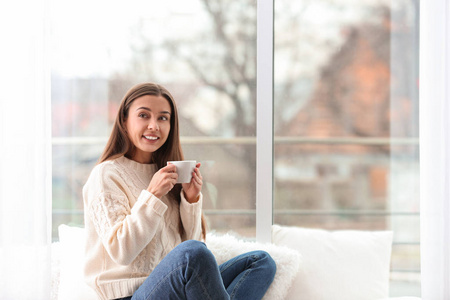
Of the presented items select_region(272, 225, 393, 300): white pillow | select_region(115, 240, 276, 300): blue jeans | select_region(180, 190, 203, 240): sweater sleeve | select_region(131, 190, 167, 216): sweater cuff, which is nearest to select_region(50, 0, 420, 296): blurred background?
select_region(272, 225, 393, 300): white pillow

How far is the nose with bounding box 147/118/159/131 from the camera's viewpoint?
1749 mm

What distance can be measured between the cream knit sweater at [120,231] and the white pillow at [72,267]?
26cm

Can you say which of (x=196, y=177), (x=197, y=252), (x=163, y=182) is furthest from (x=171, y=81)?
(x=197, y=252)

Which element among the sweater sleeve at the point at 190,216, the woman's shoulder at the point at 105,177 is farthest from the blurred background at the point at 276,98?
the woman's shoulder at the point at 105,177

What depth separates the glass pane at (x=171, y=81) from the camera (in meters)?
2.25

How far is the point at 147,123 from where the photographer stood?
1.77 m

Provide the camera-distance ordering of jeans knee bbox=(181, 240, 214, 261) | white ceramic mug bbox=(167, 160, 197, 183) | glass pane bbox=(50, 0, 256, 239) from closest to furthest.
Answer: jeans knee bbox=(181, 240, 214, 261)
white ceramic mug bbox=(167, 160, 197, 183)
glass pane bbox=(50, 0, 256, 239)

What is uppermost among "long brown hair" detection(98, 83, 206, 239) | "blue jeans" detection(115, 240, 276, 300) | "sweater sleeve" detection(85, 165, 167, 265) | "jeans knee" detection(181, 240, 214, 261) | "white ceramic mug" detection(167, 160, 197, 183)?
"long brown hair" detection(98, 83, 206, 239)

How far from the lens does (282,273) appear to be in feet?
6.65

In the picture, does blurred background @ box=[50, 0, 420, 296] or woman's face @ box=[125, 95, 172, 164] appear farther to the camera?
blurred background @ box=[50, 0, 420, 296]

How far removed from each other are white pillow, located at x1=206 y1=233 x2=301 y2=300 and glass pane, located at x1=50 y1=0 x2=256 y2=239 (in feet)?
0.75

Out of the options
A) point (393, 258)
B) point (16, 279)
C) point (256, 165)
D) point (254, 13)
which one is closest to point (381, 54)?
point (254, 13)

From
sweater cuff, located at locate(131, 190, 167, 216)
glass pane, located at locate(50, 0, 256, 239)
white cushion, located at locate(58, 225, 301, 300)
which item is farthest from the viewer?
glass pane, located at locate(50, 0, 256, 239)

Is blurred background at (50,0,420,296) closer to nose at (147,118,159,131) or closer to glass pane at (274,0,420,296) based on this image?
glass pane at (274,0,420,296)
